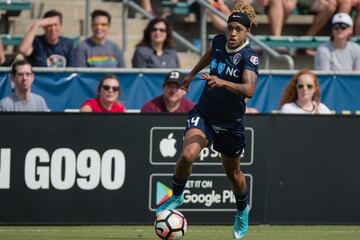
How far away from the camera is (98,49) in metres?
15.1

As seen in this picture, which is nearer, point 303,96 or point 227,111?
point 227,111

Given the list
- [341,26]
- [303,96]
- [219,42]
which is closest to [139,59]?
[303,96]

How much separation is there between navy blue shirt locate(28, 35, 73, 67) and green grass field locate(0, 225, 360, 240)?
11.7ft

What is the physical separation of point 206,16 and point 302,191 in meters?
5.45

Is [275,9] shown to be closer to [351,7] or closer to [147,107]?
[351,7]

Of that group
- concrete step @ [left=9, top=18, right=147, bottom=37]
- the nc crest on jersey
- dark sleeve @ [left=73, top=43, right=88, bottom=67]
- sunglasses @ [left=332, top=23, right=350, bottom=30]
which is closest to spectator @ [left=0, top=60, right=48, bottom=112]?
dark sleeve @ [left=73, top=43, right=88, bottom=67]

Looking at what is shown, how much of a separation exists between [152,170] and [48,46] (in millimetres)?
3472

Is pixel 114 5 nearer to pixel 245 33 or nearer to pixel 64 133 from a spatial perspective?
pixel 64 133

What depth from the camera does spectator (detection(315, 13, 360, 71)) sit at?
15938mm

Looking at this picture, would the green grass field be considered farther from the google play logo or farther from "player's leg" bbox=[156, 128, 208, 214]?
"player's leg" bbox=[156, 128, 208, 214]

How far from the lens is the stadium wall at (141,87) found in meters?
14.4

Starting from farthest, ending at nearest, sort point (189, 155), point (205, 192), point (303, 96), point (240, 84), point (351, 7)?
point (351, 7)
point (303, 96)
point (205, 192)
point (189, 155)
point (240, 84)

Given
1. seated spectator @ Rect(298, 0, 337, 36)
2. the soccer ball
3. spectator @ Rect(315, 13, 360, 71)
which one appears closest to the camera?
the soccer ball

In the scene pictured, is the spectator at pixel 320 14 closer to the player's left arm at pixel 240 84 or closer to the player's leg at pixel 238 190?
the player's leg at pixel 238 190
